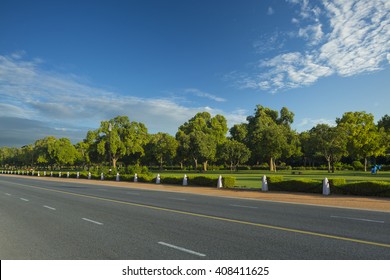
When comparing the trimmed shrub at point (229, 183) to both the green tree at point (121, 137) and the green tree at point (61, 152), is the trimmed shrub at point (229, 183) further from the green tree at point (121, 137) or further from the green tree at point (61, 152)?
the green tree at point (61, 152)

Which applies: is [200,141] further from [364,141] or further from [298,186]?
[298,186]

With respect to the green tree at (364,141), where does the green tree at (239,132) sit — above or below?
above

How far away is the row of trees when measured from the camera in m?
56.2

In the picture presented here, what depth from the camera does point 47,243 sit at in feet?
24.7

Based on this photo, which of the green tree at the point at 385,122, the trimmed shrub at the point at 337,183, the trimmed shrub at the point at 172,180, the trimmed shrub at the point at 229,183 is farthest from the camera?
the green tree at the point at 385,122

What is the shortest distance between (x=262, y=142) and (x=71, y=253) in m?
57.8

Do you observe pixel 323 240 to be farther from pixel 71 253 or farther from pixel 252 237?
pixel 71 253

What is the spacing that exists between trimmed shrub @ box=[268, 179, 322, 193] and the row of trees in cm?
2744

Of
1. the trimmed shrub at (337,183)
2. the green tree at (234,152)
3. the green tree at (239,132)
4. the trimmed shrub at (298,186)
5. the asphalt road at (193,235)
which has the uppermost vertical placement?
the green tree at (239,132)

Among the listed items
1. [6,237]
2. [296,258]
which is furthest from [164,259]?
[6,237]

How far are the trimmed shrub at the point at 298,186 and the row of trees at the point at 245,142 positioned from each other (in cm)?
2744

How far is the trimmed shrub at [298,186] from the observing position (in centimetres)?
2136

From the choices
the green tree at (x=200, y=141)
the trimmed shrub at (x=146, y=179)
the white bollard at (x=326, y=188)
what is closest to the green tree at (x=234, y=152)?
the green tree at (x=200, y=141)

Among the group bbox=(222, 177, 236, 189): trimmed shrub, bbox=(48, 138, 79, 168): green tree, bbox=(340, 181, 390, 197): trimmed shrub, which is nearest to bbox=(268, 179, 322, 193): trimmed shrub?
bbox=(340, 181, 390, 197): trimmed shrub
